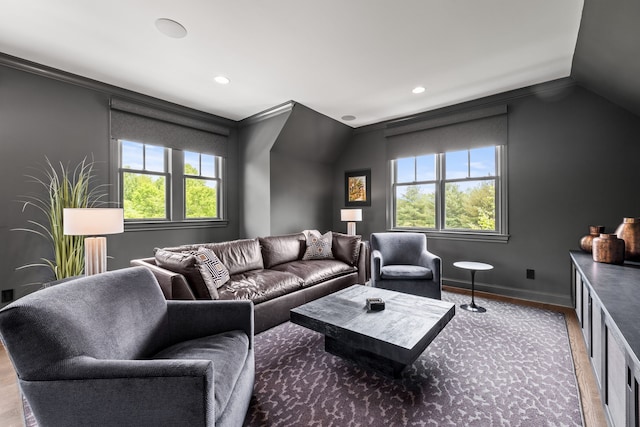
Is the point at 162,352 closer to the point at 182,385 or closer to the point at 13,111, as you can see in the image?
the point at 182,385

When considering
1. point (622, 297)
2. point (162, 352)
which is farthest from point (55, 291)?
point (622, 297)

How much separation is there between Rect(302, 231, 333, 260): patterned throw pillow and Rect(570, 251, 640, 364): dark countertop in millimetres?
2597

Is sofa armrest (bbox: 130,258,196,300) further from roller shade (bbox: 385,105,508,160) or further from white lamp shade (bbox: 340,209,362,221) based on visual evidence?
roller shade (bbox: 385,105,508,160)

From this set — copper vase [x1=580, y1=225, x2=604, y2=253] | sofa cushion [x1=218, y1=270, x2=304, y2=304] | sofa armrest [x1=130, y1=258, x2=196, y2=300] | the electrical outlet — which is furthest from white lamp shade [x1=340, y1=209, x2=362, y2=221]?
the electrical outlet

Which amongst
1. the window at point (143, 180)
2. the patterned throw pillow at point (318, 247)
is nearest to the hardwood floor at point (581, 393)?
the window at point (143, 180)

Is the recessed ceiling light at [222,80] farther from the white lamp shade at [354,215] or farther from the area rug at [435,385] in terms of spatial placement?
the area rug at [435,385]

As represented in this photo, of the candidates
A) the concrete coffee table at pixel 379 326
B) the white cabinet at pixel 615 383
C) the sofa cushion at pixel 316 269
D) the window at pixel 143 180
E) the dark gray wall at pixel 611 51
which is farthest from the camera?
the window at pixel 143 180

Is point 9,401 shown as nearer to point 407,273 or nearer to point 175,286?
point 175,286

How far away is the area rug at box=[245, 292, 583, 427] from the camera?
60.1 inches

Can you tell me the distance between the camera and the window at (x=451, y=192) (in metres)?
3.78

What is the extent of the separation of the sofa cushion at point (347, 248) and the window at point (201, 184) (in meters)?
2.11

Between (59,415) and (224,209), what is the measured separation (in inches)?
152

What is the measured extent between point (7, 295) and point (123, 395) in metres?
3.06

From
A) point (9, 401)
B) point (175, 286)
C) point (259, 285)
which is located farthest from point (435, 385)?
point (9, 401)
